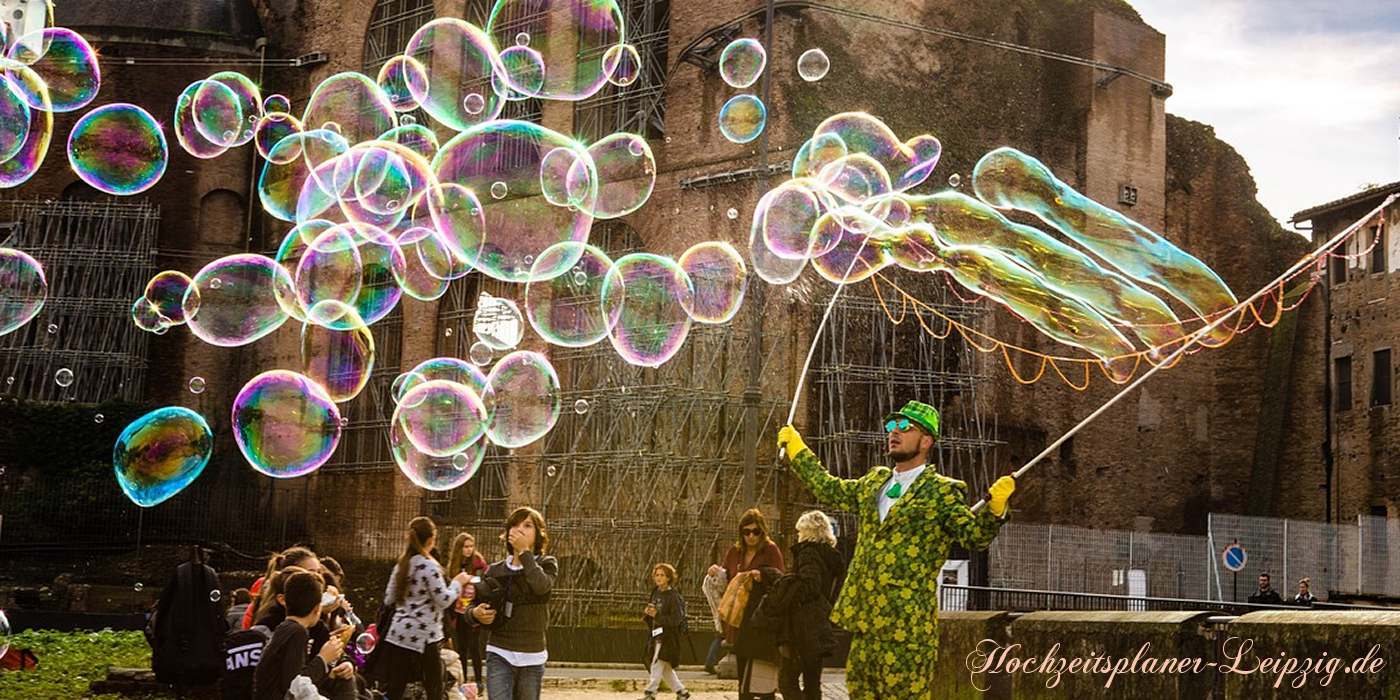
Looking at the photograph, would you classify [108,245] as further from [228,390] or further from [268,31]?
[268,31]

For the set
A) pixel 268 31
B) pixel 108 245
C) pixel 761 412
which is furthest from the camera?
pixel 268 31

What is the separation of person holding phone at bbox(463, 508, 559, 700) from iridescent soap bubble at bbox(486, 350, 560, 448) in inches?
279

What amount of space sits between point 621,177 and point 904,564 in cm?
1892

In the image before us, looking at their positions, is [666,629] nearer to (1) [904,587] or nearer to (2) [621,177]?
(1) [904,587]

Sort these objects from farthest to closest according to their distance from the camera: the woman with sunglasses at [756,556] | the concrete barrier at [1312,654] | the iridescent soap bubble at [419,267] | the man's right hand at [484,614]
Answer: the iridescent soap bubble at [419,267]
the woman with sunglasses at [756,556]
the man's right hand at [484,614]
the concrete barrier at [1312,654]

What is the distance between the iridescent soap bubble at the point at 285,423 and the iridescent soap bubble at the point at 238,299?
1574mm

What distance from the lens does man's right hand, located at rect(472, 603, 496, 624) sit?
8320 millimetres

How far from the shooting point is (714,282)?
18.1 m

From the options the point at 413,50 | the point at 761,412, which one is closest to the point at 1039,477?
the point at 761,412

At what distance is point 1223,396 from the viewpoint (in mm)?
31641

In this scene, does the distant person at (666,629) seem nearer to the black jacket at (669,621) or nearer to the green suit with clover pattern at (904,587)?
the black jacket at (669,621)

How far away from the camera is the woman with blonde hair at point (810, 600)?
29.8 feet

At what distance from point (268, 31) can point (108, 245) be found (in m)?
6.20

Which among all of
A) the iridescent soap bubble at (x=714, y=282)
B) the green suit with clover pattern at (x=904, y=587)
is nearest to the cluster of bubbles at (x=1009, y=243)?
the iridescent soap bubble at (x=714, y=282)
